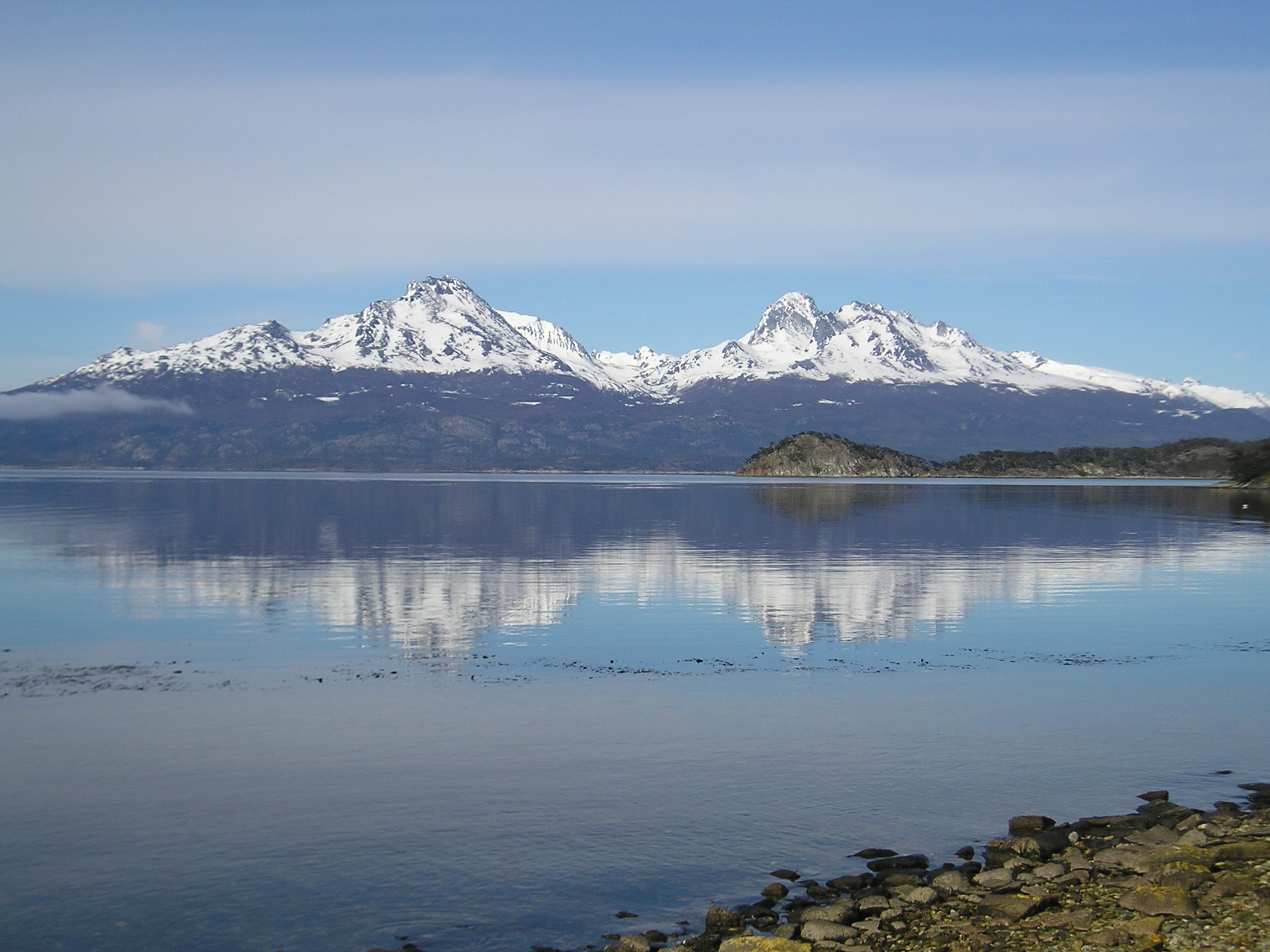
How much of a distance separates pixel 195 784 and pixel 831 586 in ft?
111

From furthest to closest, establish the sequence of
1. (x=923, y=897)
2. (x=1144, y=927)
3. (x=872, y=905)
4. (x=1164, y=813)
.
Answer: (x=1164, y=813)
(x=923, y=897)
(x=872, y=905)
(x=1144, y=927)

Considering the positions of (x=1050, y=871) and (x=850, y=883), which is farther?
(x=1050, y=871)

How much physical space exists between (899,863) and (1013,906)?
7.07 ft

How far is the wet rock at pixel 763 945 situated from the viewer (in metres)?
13.4

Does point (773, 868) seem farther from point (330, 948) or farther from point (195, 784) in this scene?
point (195, 784)

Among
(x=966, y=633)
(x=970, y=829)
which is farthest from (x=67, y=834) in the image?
(x=966, y=633)

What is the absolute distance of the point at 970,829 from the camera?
1808 cm

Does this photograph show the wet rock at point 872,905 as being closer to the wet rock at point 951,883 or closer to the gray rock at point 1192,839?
the wet rock at point 951,883

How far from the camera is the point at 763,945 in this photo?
1348cm

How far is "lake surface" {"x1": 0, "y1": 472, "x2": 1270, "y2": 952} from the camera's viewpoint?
15.9 metres

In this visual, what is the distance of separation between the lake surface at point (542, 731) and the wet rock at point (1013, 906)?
6.88 ft

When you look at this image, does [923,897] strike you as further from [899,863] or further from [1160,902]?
[1160,902]

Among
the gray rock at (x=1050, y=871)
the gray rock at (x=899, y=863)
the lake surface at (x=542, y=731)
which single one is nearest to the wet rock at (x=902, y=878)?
the gray rock at (x=899, y=863)

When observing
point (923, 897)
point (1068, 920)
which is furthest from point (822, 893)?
point (1068, 920)
